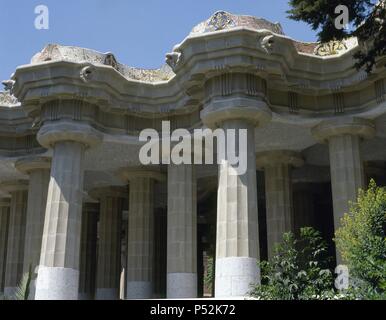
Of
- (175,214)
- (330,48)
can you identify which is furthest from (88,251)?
(330,48)

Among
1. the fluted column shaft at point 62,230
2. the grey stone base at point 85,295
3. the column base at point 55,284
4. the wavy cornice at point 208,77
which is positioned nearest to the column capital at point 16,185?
the wavy cornice at point 208,77

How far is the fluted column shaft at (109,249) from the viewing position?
41.9 m

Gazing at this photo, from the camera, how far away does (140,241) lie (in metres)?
36.8

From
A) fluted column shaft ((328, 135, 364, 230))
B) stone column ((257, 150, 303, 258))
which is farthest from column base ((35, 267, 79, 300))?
fluted column shaft ((328, 135, 364, 230))

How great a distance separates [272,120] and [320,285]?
41.1ft

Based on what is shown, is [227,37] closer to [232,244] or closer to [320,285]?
[232,244]

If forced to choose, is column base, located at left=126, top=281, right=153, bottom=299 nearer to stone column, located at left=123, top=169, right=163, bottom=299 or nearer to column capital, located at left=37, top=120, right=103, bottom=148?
stone column, located at left=123, top=169, right=163, bottom=299

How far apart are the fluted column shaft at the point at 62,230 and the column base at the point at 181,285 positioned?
496cm

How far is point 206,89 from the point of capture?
2697 centimetres

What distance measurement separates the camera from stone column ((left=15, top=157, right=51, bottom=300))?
33.2 meters

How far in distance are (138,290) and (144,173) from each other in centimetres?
741

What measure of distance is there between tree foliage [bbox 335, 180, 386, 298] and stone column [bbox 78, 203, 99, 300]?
112ft
